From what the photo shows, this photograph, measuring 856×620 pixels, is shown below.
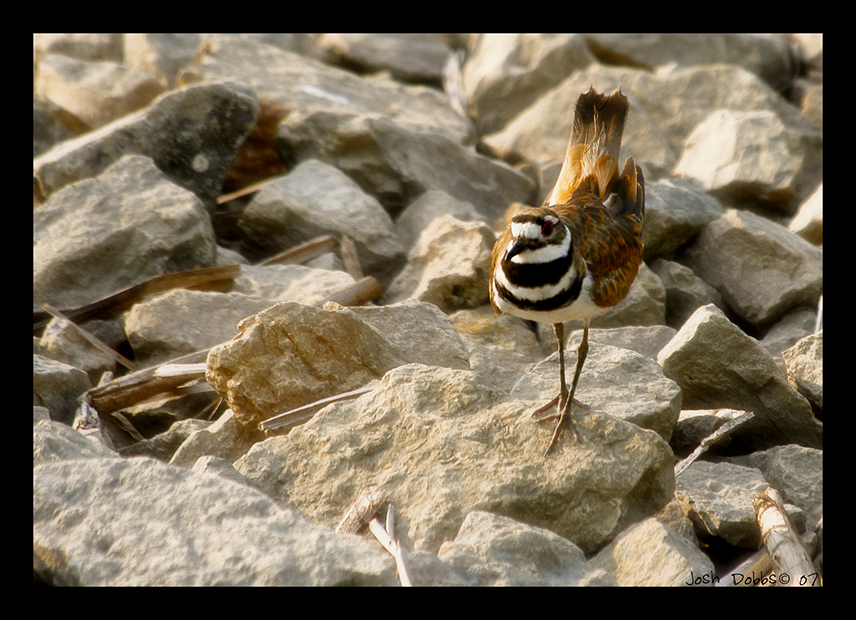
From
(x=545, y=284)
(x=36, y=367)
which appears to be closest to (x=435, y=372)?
(x=545, y=284)

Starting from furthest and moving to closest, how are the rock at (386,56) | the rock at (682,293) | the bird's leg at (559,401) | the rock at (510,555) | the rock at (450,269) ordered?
the rock at (386,56) → the rock at (682,293) → the rock at (450,269) → the bird's leg at (559,401) → the rock at (510,555)

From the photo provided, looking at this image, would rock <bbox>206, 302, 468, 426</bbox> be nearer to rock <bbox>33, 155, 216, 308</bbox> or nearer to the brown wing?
the brown wing

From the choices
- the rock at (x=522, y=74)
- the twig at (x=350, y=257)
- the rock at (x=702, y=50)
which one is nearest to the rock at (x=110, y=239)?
the twig at (x=350, y=257)

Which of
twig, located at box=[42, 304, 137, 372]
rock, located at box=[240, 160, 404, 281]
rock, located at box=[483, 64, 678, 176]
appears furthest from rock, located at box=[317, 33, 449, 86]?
twig, located at box=[42, 304, 137, 372]

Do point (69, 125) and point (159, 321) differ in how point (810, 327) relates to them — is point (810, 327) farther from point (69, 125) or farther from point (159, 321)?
point (69, 125)

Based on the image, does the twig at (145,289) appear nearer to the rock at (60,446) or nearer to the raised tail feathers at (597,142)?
the rock at (60,446)

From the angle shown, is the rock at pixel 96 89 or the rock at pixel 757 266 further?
the rock at pixel 96 89
